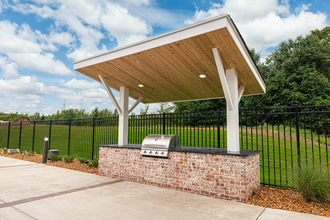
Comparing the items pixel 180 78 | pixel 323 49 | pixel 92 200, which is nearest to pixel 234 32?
pixel 180 78

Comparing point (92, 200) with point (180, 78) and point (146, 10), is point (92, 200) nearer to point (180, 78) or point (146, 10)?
point (180, 78)

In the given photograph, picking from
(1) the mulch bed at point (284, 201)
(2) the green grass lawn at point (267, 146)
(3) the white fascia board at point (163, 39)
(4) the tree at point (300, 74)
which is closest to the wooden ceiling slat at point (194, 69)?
(3) the white fascia board at point (163, 39)

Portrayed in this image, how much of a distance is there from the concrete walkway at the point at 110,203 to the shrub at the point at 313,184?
2.01 ft

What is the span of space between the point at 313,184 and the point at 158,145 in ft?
11.0

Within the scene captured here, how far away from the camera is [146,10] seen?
335 inches

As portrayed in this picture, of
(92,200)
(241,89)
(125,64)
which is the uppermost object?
(125,64)

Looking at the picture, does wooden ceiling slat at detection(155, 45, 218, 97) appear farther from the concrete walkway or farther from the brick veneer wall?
the concrete walkway

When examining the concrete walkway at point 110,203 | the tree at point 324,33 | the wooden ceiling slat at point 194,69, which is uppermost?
the tree at point 324,33

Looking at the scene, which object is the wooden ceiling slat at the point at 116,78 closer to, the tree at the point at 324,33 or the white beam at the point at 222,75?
the white beam at the point at 222,75

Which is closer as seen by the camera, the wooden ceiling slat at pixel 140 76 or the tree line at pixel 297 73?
the wooden ceiling slat at pixel 140 76

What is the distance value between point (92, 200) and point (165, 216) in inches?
65.1

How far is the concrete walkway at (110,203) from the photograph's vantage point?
324 cm

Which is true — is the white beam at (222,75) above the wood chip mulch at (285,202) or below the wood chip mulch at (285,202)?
above

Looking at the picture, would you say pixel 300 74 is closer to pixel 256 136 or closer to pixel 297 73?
pixel 297 73
